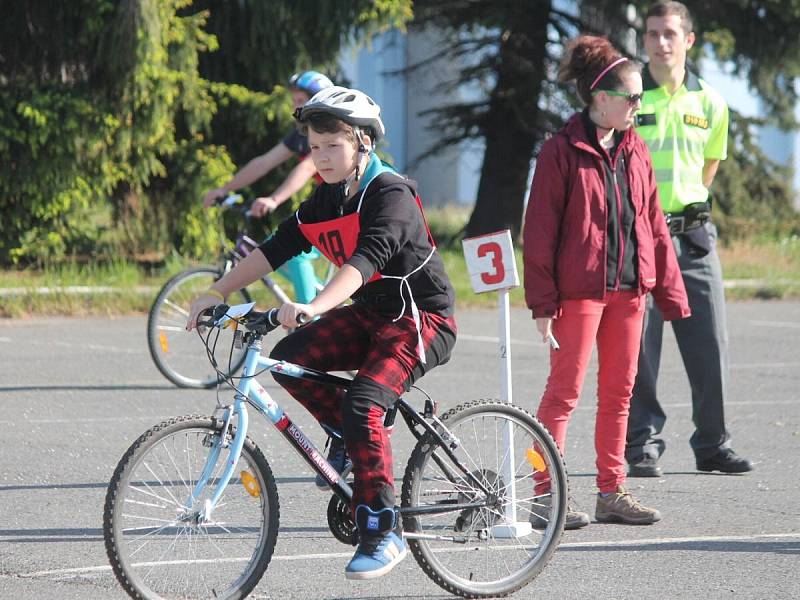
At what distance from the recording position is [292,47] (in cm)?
1561

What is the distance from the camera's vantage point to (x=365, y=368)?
15.4ft

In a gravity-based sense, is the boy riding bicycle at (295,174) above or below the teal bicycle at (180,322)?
above

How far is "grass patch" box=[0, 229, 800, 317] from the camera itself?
1309 cm

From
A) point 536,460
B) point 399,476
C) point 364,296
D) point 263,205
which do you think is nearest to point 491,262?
point 364,296

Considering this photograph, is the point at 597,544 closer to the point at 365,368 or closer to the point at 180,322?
the point at 365,368

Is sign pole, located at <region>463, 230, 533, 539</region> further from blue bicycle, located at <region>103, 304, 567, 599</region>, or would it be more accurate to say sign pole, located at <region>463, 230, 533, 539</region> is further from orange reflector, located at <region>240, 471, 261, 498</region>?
orange reflector, located at <region>240, 471, 261, 498</region>

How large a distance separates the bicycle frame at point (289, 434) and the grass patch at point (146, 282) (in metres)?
8.31

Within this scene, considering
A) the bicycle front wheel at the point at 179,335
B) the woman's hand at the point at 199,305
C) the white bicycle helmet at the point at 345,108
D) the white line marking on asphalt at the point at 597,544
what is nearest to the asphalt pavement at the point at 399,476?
the white line marking on asphalt at the point at 597,544

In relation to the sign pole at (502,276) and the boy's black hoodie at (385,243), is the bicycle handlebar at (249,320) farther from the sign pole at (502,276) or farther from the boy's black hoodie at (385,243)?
the sign pole at (502,276)

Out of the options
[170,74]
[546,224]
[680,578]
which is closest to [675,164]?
[546,224]

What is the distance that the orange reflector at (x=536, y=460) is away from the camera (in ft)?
16.4

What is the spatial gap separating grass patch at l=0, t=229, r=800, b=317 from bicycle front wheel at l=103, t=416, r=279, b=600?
27.7ft

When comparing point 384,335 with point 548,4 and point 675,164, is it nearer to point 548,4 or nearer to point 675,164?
point 675,164

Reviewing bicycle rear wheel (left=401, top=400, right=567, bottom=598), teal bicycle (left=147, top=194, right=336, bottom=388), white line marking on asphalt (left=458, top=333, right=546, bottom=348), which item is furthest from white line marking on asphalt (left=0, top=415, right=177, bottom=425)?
white line marking on asphalt (left=458, top=333, right=546, bottom=348)
